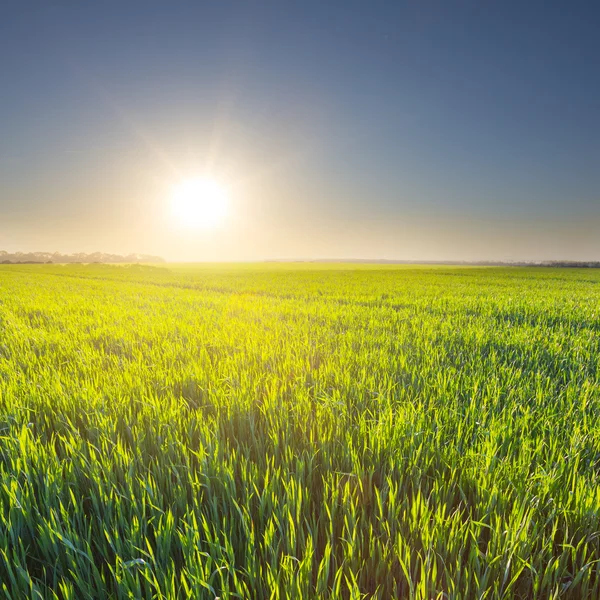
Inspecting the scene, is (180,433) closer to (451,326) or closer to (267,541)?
(267,541)

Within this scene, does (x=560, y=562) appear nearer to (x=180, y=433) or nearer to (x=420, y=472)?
(x=420, y=472)

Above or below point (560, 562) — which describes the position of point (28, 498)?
above

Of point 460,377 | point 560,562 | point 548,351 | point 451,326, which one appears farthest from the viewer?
point 451,326

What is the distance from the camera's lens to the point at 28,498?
1362 mm

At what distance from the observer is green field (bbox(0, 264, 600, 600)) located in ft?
3.72

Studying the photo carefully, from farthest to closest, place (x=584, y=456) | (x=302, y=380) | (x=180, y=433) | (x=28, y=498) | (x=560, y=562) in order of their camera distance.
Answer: (x=302, y=380), (x=180, y=433), (x=584, y=456), (x=28, y=498), (x=560, y=562)

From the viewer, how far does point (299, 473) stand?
1.57 meters

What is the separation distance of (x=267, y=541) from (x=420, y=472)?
873mm

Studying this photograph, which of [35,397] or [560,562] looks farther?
[35,397]

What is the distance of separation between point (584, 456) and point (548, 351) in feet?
9.48

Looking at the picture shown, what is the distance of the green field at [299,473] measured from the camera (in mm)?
1134

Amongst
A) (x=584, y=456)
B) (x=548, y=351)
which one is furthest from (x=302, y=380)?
(x=548, y=351)

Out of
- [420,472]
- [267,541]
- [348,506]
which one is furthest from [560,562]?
[267,541]

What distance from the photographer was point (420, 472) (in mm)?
1619
